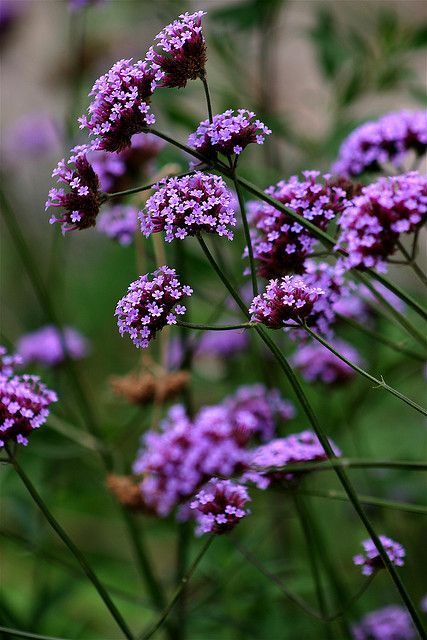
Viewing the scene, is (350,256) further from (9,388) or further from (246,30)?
(246,30)

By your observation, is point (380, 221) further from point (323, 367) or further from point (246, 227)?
point (323, 367)

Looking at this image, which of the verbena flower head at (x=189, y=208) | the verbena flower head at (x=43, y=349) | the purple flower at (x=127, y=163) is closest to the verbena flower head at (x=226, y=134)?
the verbena flower head at (x=189, y=208)

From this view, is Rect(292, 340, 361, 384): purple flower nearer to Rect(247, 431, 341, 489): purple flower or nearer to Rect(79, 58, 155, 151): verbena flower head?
Rect(247, 431, 341, 489): purple flower

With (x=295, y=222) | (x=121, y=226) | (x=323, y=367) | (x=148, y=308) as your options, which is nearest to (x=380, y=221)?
(x=295, y=222)

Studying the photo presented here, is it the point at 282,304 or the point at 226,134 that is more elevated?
the point at 226,134

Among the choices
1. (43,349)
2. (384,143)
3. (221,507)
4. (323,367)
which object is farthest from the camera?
(43,349)

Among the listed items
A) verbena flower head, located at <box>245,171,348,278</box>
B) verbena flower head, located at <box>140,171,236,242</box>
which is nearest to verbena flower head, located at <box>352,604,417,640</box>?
verbena flower head, located at <box>245,171,348,278</box>
